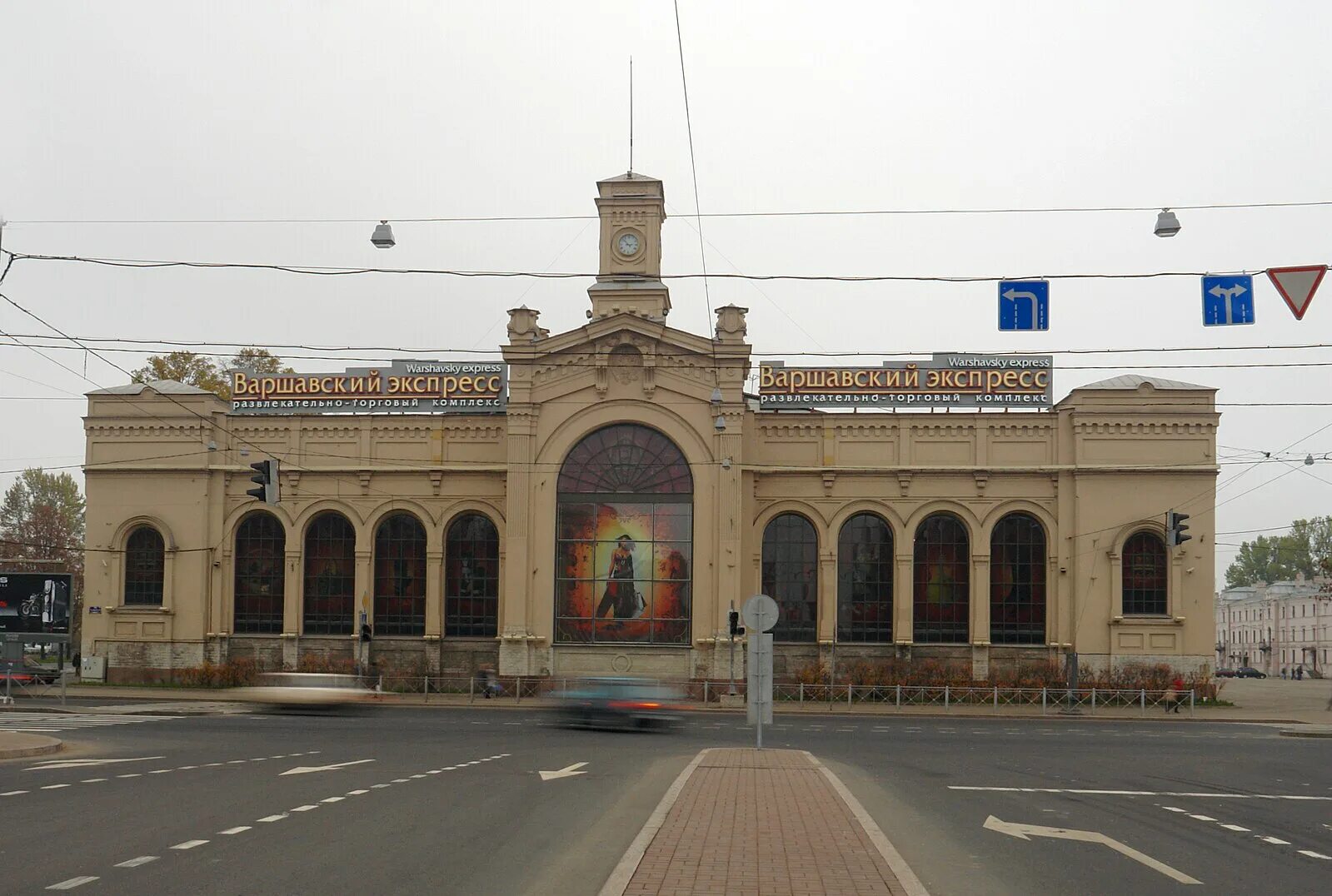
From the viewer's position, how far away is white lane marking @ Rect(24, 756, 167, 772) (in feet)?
65.7

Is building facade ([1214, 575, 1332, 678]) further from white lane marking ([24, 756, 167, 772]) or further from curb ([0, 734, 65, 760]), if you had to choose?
white lane marking ([24, 756, 167, 772])

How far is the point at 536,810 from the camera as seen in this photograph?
51.2 ft

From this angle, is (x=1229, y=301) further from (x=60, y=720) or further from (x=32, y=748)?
(x=60, y=720)

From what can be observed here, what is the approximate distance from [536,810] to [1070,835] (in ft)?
20.1

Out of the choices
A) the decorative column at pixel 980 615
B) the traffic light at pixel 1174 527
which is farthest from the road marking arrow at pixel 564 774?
the decorative column at pixel 980 615

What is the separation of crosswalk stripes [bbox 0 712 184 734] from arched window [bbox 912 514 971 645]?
87.2ft

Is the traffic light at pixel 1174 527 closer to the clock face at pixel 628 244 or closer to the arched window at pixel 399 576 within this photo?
the clock face at pixel 628 244

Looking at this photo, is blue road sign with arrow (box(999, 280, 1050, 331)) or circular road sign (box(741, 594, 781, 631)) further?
blue road sign with arrow (box(999, 280, 1050, 331))

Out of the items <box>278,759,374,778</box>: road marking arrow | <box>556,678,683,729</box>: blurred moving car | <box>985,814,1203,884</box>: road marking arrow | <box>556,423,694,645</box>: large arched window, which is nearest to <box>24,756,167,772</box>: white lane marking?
<box>278,759,374,778</box>: road marking arrow

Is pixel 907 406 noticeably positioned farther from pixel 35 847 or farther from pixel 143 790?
pixel 35 847

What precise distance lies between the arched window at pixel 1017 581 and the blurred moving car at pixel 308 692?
79.1ft

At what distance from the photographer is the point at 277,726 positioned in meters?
31.5

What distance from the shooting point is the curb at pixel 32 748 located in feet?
72.5

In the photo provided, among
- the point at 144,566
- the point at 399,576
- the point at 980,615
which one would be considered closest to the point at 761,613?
the point at 980,615
